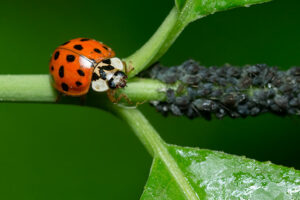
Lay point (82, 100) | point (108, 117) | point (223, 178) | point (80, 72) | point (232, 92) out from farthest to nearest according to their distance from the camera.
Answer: point (108, 117) < point (80, 72) < point (82, 100) < point (232, 92) < point (223, 178)

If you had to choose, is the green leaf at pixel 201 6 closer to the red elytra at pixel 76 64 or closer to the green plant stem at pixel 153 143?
the green plant stem at pixel 153 143

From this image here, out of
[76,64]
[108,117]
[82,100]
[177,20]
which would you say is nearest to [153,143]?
[82,100]

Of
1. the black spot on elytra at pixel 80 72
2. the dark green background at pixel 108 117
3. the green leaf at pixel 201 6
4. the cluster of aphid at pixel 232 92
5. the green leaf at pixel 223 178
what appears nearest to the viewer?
the green leaf at pixel 223 178

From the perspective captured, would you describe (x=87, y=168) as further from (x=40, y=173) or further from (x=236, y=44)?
(x=236, y=44)

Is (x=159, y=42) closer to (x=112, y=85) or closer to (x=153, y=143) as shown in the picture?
(x=112, y=85)

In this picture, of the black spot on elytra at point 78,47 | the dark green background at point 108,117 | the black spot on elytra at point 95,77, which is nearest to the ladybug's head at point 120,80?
the black spot on elytra at point 95,77
